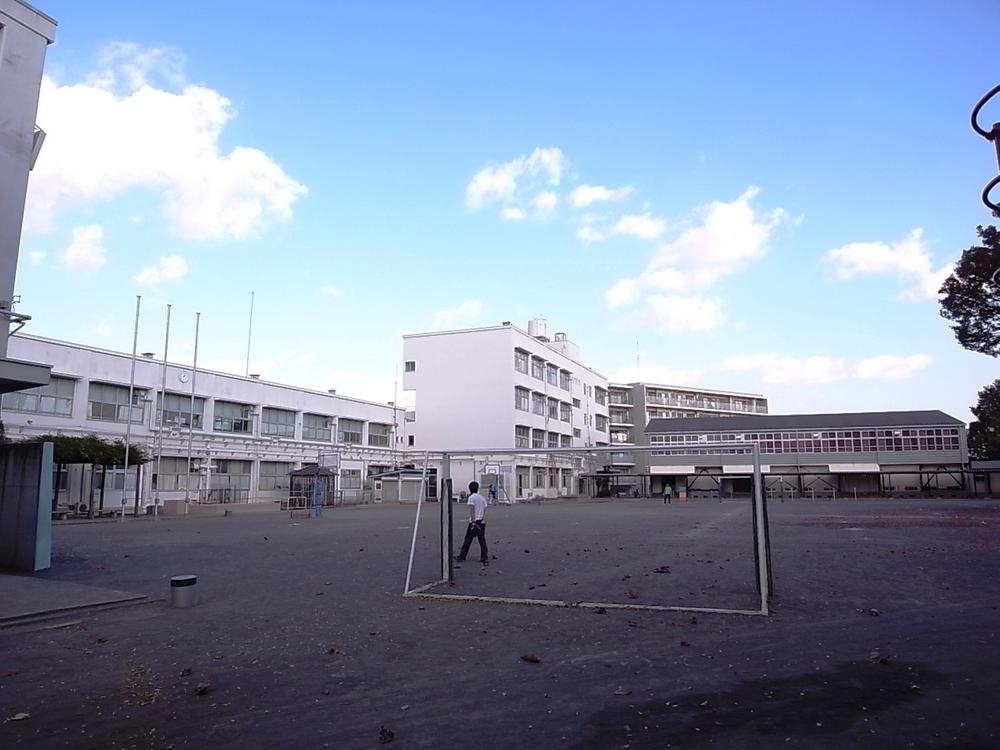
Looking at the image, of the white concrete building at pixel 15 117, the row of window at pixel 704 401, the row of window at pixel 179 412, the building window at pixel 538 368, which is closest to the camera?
the white concrete building at pixel 15 117

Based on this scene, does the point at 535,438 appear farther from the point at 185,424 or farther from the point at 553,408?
the point at 185,424

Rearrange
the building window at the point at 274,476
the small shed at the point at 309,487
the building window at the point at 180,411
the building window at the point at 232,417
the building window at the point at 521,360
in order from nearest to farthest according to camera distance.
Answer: the building window at the point at 180,411 < the small shed at the point at 309,487 < the building window at the point at 232,417 < the building window at the point at 274,476 < the building window at the point at 521,360

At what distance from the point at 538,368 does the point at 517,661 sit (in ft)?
231

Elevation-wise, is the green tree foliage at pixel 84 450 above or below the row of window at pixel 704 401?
below

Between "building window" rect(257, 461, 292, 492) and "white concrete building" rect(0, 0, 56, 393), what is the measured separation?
38.6 metres

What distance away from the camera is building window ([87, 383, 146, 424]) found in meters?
42.9

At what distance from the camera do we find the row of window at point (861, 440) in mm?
78875

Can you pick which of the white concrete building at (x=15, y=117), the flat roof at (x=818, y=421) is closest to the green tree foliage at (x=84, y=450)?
the white concrete building at (x=15, y=117)

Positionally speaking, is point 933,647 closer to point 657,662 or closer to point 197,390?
point 657,662

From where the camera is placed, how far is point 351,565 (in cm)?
1650

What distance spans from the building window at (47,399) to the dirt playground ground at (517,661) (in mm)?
27232

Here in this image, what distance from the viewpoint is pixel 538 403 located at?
77.4m

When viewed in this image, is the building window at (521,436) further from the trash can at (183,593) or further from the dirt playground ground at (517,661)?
the trash can at (183,593)

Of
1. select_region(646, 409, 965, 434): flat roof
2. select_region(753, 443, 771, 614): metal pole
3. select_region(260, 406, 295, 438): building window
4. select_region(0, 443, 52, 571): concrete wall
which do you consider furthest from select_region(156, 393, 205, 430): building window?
select_region(646, 409, 965, 434): flat roof
